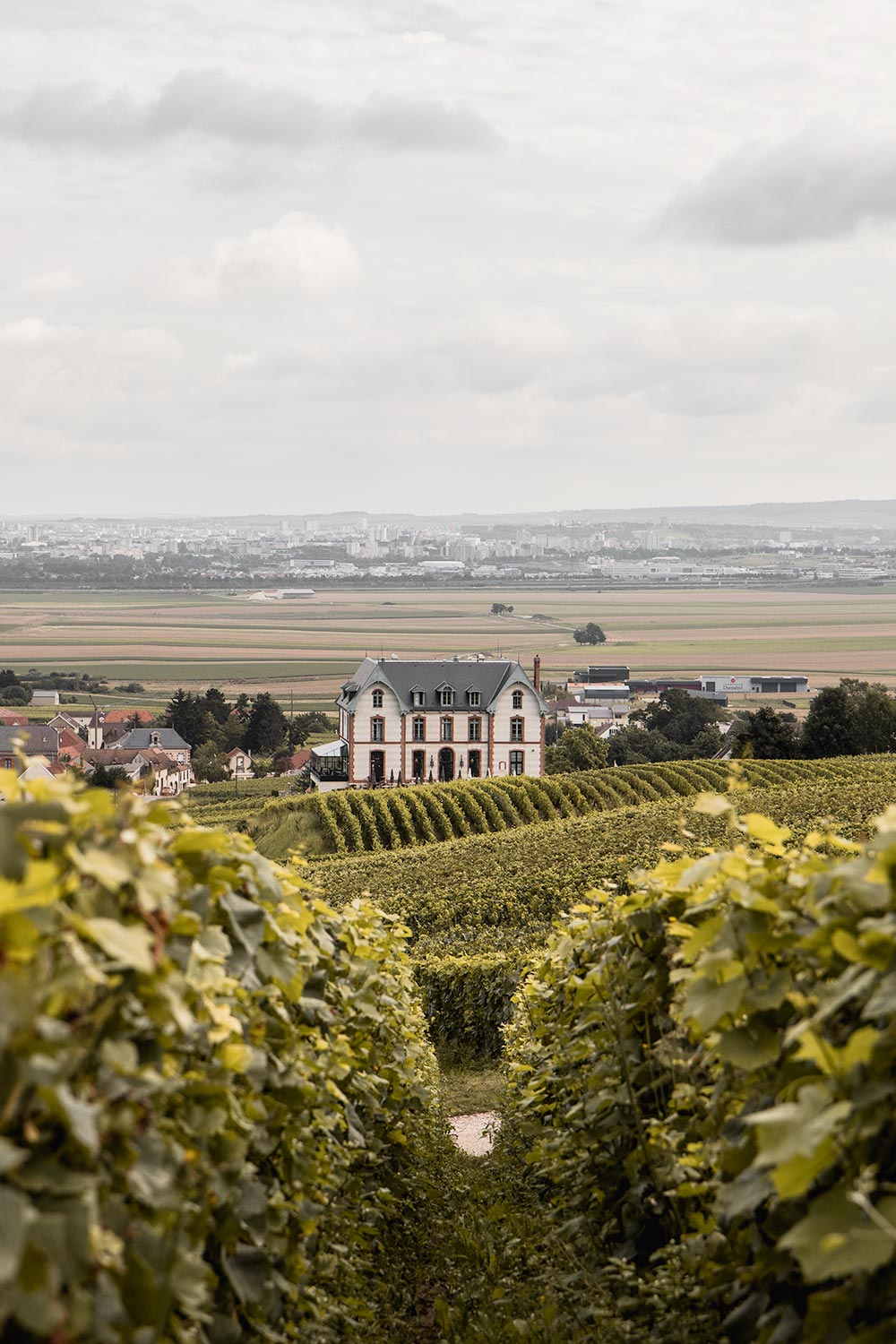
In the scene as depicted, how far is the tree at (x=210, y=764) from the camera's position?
98.4 metres

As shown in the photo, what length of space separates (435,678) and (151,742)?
41584 millimetres

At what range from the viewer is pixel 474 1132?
1244 cm

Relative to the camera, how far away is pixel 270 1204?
10.9ft

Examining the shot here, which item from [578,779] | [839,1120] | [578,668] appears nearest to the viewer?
[839,1120]

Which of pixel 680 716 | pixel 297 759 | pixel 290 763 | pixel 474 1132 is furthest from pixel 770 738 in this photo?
pixel 474 1132

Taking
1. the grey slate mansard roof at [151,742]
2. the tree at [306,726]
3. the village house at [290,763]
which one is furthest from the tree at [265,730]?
the village house at [290,763]

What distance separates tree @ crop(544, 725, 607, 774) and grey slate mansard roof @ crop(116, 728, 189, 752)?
131 feet

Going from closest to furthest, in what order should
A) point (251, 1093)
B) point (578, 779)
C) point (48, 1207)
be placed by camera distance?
point (48, 1207) < point (251, 1093) < point (578, 779)

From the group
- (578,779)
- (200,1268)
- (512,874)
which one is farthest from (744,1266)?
(578,779)

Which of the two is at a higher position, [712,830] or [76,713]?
[712,830]

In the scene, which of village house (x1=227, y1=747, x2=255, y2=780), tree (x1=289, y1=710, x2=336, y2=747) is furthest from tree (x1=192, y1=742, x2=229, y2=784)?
tree (x1=289, y1=710, x2=336, y2=747)

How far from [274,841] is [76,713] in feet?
290

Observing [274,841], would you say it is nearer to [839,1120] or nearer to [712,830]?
[712,830]

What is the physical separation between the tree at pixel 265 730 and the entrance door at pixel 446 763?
39.3 metres
